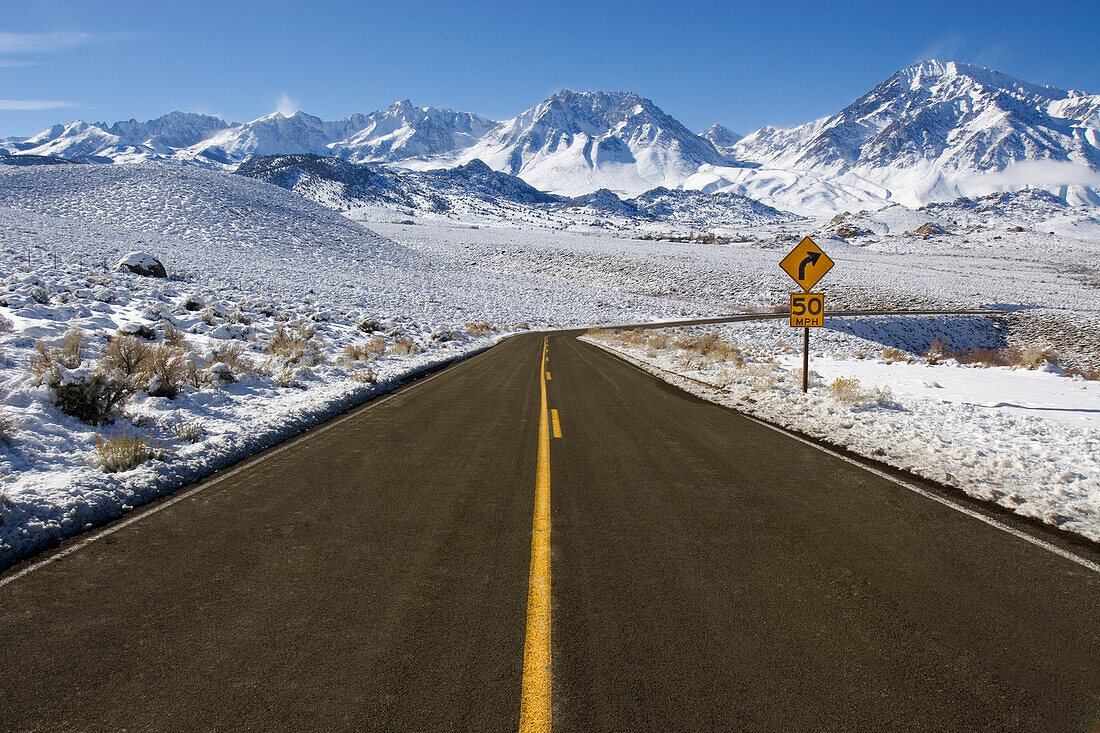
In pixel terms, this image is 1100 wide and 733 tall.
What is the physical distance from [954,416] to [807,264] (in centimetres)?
398

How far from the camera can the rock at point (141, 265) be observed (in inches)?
972

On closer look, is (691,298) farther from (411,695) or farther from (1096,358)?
(411,695)

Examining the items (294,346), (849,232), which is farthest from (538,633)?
(849,232)

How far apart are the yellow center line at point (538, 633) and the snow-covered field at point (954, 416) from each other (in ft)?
14.4

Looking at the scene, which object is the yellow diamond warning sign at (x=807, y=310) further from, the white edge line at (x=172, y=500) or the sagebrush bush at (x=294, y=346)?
the sagebrush bush at (x=294, y=346)

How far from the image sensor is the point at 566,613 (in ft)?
10.5

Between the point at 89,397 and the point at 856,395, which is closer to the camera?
the point at 89,397

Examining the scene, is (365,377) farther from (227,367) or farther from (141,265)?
(141,265)

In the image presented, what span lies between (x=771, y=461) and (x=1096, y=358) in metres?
27.6

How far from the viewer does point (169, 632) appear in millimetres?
3094

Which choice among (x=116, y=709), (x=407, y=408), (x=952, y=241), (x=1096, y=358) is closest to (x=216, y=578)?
(x=116, y=709)

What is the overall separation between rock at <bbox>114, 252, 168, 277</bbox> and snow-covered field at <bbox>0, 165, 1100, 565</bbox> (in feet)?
2.44

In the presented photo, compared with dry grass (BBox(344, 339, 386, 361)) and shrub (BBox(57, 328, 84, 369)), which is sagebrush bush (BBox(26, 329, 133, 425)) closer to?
shrub (BBox(57, 328, 84, 369))

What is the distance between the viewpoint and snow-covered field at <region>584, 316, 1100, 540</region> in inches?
219
